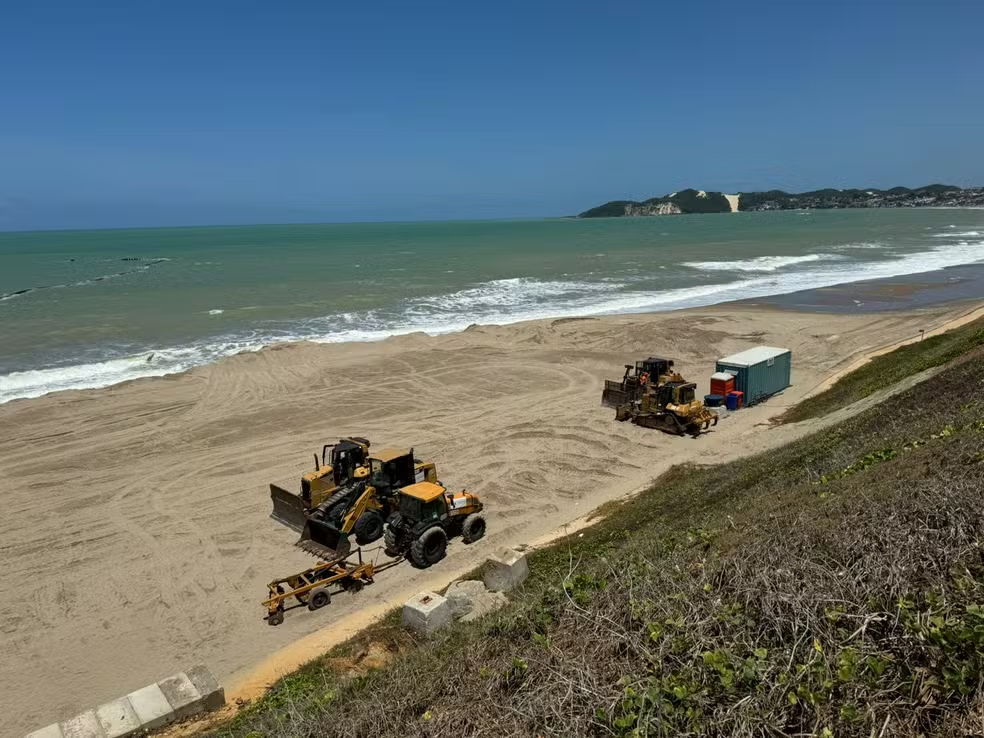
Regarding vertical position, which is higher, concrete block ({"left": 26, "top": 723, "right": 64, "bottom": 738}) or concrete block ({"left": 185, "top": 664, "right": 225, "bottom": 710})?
concrete block ({"left": 26, "top": 723, "right": 64, "bottom": 738})

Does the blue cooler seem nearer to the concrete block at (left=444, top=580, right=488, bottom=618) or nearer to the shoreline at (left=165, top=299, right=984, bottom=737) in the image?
the shoreline at (left=165, top=299, right=984, bottom=737)

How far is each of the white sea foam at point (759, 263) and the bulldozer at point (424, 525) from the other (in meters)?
57.4

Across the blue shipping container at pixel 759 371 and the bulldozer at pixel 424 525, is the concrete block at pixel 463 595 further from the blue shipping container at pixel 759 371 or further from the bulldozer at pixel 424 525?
the blue shipping container at pixel 759 371

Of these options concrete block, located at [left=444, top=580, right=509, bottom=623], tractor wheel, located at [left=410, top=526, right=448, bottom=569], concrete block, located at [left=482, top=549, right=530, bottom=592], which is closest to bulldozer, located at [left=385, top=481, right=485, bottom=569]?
tractor wheel, located at [left=410, top=526, right=448, bottom=569]

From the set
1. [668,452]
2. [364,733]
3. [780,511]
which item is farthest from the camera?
[668,452]

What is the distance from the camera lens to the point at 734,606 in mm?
5082

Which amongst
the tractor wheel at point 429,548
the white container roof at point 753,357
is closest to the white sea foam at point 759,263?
the white container roof at point 753,357

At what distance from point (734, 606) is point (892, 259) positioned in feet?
251

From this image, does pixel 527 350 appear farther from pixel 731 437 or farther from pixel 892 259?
pixel 892 259

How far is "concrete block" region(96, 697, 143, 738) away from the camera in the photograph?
7922mm

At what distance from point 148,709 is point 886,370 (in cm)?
2357

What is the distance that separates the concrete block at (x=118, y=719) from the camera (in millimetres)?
7922

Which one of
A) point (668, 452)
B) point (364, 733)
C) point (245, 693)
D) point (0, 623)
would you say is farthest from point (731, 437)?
point (0, 623)

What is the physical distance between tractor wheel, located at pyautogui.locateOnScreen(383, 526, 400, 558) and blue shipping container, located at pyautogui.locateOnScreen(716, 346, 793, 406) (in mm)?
14823
